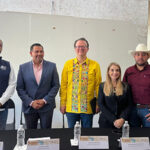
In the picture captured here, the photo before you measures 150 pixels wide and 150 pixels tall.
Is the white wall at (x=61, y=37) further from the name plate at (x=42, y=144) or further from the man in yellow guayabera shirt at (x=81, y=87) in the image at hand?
the name plate at (x=42, y=144)

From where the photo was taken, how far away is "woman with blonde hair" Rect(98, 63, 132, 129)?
6.31 feet

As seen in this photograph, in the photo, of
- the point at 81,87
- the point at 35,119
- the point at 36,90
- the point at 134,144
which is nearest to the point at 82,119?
the point at 81,87

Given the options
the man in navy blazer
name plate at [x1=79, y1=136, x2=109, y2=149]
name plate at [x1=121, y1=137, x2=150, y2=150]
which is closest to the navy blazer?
the man in navy blazer

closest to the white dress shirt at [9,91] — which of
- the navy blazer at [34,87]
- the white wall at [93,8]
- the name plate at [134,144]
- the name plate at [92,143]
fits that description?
the navy blazer at [34,87]

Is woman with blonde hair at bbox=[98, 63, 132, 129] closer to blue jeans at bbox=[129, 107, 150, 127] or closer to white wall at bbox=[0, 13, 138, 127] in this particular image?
blue jeans at bbox=[129, 107, 150, 127]

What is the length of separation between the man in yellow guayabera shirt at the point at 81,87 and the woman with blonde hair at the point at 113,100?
0.69 feet

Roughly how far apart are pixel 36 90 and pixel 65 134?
80 centimetres

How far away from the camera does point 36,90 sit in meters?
2.06

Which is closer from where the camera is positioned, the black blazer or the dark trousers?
the black blazer

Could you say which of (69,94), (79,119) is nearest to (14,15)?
(69,94)

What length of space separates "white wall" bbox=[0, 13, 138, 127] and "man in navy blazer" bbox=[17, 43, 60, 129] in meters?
1.24

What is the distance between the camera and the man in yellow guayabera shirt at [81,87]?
2.17 meters

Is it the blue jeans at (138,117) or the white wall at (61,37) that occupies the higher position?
the white wall at (61,37)

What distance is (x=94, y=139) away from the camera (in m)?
1.19
